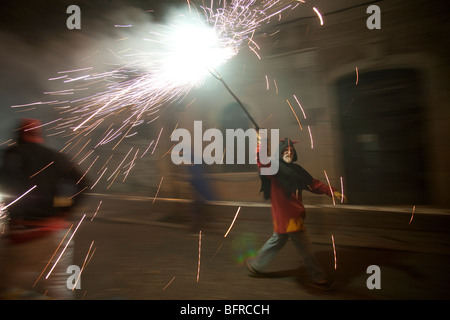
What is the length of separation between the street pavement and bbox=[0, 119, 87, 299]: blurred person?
2.35 feet

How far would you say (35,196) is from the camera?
309 centimetres

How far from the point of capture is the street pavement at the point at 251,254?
360 cm

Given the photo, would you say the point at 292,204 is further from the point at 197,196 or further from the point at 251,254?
the point at 197,196

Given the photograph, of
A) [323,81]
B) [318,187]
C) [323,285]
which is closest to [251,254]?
[323,285]

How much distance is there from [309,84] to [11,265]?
22.7 feet

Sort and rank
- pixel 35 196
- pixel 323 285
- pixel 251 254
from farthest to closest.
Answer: pixel 251 254 < pixel 323 285 < pixel 35 196

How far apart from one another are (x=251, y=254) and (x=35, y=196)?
3.17 m

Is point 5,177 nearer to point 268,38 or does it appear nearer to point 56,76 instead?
point 268,38

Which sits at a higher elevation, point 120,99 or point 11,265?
point 120,99

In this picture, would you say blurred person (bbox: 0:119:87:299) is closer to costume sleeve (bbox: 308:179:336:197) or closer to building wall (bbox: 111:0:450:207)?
costume sleeve (bbox: 308:179:336:197)

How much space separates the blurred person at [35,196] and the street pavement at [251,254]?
0.72m

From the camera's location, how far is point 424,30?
6.54 meters

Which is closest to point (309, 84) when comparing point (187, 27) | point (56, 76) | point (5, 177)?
point (187, 27)
